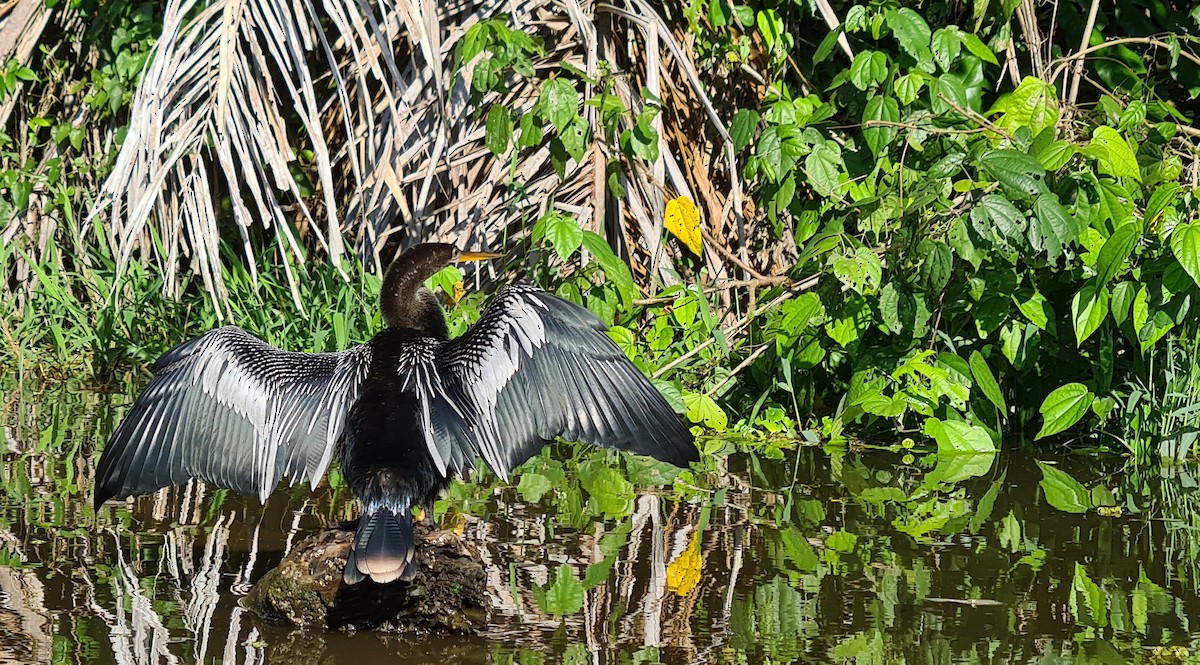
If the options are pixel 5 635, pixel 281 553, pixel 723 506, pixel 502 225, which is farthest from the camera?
pixel 502 225

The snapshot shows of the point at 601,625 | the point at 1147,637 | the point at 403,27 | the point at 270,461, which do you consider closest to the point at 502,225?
the point at 403,27

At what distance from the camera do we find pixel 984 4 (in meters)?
5.85

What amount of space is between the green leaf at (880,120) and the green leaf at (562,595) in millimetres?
2398

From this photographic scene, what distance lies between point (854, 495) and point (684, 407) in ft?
2.97

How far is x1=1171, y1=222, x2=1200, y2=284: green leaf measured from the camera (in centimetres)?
476

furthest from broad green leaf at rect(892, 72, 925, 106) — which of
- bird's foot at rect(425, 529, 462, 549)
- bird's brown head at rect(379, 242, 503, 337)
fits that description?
bird's foot at rect(425, 529, 462, 549)

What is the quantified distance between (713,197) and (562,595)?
3.23 metres

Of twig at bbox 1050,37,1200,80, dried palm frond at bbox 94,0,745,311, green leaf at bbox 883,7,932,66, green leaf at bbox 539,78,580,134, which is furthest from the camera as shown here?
twig at bbox 1050,37,1200,80

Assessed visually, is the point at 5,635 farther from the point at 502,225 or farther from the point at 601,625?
the point at 502,225

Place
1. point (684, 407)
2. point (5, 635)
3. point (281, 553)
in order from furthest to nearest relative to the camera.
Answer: point (684, 407) → point (281, 553) → point (5, 635)

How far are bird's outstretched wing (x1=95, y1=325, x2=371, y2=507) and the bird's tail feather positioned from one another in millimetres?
511

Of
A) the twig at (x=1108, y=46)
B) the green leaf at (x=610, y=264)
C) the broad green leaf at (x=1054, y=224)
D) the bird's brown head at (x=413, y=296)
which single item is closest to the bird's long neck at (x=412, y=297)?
the bird's brown head at (x=413, y=296)

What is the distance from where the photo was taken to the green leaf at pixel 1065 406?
536 centimetres

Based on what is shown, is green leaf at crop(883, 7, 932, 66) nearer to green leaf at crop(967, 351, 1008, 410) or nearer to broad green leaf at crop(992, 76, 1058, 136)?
broad green leaf at crop(992, 76, 1058, 136)
